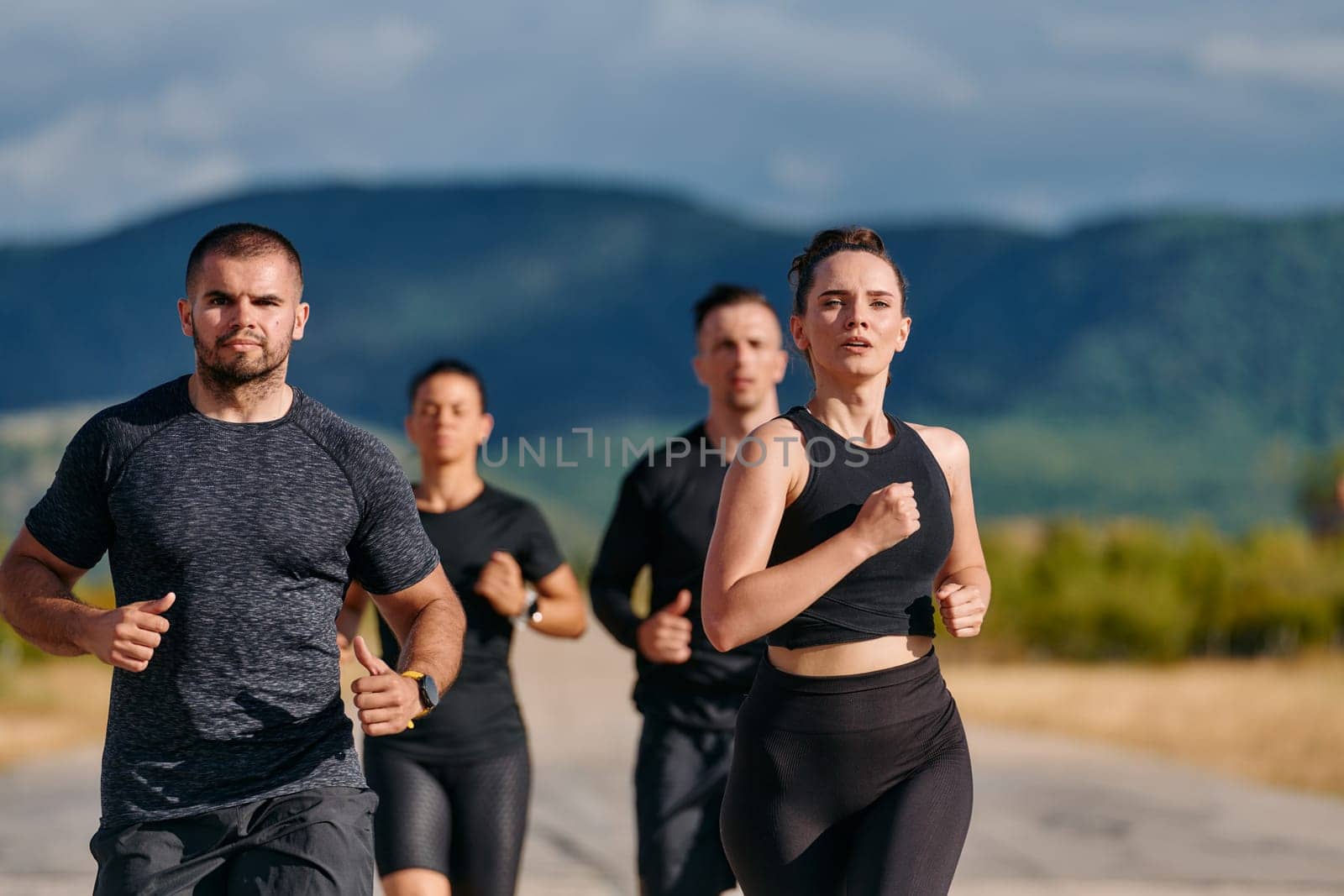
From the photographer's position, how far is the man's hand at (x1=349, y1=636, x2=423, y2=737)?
333 centimetres

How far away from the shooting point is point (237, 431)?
352cm

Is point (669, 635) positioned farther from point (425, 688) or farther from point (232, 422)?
point (232, 422)

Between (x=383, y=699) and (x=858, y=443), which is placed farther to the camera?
(x=858, y=443)

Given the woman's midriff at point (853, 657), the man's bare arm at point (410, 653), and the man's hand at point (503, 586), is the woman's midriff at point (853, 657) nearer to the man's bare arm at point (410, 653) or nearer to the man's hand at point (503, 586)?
the man's bare arm at point (410, 653)

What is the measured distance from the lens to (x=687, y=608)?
544 cm

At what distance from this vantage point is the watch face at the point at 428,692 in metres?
3.50

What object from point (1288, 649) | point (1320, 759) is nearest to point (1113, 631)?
point (1288, 649)

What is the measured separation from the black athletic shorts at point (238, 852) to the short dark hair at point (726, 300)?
2662 mm

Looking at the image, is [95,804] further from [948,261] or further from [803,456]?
[948,261]

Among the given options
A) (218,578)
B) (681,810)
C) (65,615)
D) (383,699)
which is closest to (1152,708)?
(681,810)

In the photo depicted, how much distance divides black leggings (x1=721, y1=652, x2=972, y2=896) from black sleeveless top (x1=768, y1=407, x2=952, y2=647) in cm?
11

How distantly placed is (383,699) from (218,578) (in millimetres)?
414

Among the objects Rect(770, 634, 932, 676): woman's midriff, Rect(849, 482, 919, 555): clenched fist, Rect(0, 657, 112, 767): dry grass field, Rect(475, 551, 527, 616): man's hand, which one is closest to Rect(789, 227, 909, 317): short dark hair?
Rect(849, 482, 919, 555): clenched fist

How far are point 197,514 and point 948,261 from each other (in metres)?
183
